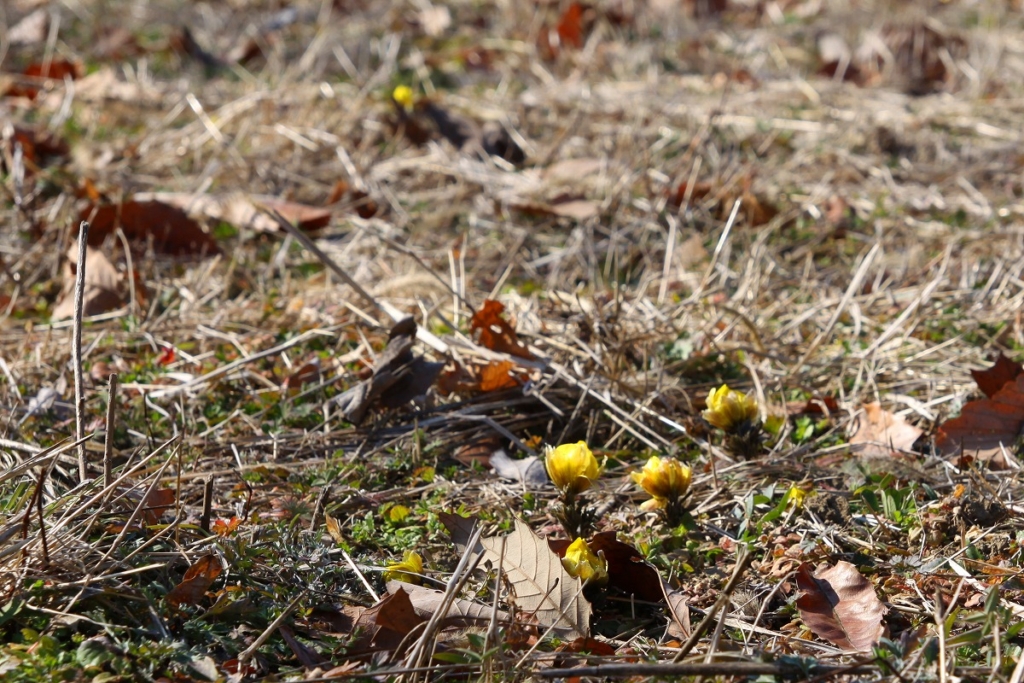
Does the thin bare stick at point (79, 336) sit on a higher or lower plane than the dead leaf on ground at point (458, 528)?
higher

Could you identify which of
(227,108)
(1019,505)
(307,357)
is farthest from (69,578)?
(227,108)

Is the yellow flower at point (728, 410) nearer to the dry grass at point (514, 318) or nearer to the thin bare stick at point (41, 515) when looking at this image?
the dry grass at point (514, 318)

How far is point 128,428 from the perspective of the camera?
7.43ft

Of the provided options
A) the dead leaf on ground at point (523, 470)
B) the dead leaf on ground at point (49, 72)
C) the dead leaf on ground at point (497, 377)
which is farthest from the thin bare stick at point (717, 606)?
the dead leaf on ground at point (49, 72)

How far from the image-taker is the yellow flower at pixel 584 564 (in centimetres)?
175

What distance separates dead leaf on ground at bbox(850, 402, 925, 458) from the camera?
2.25 meters

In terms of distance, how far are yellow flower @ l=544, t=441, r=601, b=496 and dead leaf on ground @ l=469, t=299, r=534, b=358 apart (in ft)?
2.05

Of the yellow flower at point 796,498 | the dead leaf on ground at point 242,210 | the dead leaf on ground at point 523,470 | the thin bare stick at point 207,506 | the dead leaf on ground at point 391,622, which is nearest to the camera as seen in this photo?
the dead leaf on ground at point 391,622

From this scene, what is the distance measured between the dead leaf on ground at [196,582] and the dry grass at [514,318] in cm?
3

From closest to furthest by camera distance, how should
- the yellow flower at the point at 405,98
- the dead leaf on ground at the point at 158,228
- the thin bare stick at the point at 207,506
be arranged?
the thin bare stick at the point at 207,506 < the dead leaf on ground at the point at 158,228 < the yellow flower at the point at 405,98

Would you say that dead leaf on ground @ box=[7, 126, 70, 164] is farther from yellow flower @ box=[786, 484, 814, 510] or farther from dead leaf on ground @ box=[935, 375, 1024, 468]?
dead leaf on ground @ box=[935, 375, 1024, 468]

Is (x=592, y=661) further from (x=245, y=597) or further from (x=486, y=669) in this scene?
(x=245, y=597)

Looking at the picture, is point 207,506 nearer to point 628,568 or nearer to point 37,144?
point 628,568

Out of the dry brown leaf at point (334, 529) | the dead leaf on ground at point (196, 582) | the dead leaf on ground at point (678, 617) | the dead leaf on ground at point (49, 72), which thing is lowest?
the dead leaf on ground at point (49, 72)
